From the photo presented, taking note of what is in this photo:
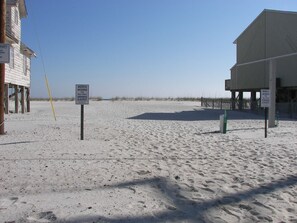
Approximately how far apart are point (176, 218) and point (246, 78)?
3408 centimetres

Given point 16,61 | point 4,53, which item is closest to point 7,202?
point 4,53

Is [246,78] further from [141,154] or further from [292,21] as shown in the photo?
[141,154]

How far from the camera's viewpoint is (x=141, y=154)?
9359 mm

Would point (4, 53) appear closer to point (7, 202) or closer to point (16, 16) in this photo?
point (7, 202)

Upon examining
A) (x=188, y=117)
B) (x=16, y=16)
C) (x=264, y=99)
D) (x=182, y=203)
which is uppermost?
(x=16, y=16)

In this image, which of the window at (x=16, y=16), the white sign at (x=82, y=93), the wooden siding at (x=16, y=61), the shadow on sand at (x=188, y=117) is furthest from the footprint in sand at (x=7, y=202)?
the window at (x=16, y=16)

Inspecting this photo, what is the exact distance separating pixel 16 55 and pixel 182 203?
78.6ft

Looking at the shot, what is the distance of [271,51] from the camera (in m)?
31.8

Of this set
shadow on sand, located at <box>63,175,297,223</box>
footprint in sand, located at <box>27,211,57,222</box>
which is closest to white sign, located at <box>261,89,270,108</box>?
shadow on sand, located at <box>63,175,297,223</box>

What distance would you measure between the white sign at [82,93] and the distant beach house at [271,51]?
17.8m

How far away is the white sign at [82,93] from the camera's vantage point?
11.9 metres

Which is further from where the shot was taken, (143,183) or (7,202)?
(143,183)

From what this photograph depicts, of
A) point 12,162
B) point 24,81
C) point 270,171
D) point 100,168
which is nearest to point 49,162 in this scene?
point 12,162

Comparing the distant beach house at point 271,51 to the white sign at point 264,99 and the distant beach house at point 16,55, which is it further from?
the distant beach house at point 16,55
